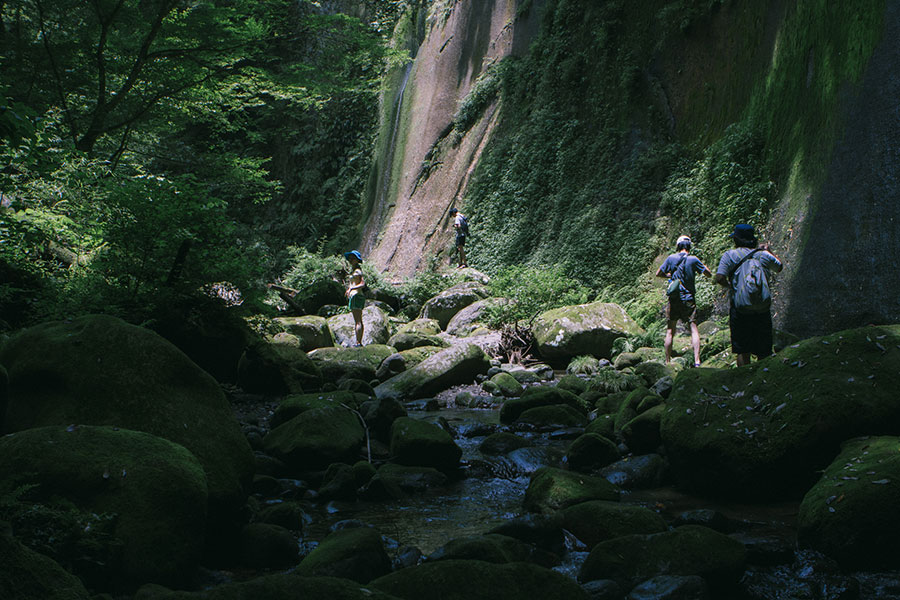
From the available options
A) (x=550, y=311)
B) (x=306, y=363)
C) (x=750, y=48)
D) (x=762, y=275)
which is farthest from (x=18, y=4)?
(x=750, y=48)

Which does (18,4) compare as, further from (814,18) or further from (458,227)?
(814,18)

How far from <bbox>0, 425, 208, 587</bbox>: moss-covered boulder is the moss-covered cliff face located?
8.14 metres

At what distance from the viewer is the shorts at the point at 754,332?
290 inches

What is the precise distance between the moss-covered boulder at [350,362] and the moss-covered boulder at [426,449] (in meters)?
4.97

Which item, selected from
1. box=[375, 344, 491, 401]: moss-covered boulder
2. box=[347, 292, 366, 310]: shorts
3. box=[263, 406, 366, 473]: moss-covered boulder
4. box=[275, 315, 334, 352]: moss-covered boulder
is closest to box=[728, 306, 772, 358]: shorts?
box=[263, 406, 366, 473]: moss-covered boulder

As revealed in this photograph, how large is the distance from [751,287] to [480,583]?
5667 mm

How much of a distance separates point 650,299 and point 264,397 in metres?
7.53

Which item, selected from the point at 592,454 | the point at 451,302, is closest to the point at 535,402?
the point at 592,454

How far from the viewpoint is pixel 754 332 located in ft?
24.3

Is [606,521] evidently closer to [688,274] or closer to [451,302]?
[688,274]

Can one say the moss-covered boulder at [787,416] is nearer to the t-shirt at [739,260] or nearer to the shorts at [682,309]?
the t-shirt at [739,260]

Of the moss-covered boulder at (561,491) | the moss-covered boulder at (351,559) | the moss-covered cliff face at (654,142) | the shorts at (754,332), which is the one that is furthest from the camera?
the moss-covered cliff face at (654,142)

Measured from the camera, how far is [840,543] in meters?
3.76

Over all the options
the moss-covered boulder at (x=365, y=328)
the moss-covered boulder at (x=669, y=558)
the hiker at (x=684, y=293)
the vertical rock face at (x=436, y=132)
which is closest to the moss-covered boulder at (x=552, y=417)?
the hiker at (x=684, y=293)
